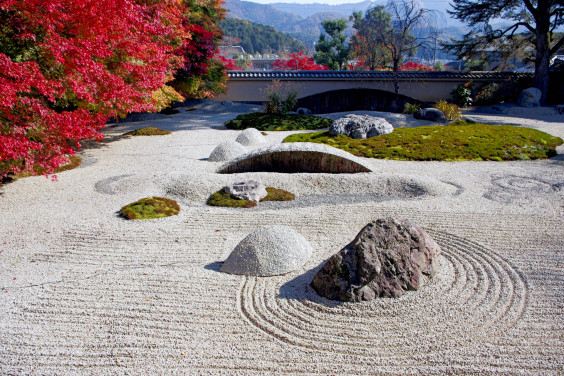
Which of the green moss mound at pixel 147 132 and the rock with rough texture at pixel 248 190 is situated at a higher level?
the green moss mound at pixel 147 132

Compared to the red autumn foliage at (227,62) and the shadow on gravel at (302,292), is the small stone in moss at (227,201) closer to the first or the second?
the shadow on gravel at (302,292)

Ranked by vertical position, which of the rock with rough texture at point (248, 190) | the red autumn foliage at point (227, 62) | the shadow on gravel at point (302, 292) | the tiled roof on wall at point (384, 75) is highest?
the red autumn foliage at point (227, 62)

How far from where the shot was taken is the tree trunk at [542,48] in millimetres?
19781

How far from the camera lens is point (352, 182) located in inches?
339

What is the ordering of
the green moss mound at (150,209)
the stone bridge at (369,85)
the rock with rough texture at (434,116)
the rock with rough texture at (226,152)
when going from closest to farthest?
1. the green moss mound at (150,209)
2. the rock with rough texture at (226,152)
3. the rock with rough texture at (434,116)
4. the stone bridge at (369,85)

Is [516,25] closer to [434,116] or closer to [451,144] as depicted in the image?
[434,116]

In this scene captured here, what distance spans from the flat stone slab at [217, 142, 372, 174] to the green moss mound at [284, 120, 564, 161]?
6.43ft

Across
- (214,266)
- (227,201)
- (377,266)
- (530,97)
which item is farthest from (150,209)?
(530,97)

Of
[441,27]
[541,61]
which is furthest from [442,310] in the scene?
[441,27]

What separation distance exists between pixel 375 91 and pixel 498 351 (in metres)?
19.7

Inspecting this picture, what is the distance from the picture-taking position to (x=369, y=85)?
72.6 ft

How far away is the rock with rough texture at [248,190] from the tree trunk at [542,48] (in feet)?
62.2

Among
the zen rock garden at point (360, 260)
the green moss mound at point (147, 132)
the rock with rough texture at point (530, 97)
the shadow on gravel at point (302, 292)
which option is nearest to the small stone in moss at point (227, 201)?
the zen rock garden at point (360, 260)

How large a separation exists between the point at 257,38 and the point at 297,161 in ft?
268
